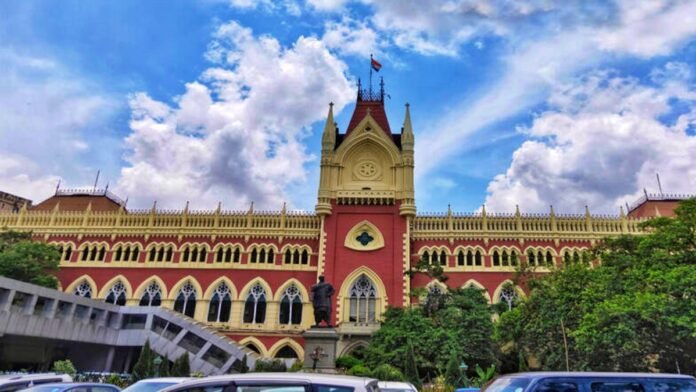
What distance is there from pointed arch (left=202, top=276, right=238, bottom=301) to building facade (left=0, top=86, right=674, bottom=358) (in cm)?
7

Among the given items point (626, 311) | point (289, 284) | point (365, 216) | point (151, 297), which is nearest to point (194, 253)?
point (151, 297)

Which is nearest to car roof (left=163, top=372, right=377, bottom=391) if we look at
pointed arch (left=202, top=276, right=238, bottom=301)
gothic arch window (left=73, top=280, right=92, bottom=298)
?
pointed arch (left=202, top=276, right=238, bottom=301)

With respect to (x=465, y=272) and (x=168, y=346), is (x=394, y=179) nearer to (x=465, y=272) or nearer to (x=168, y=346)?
(x=465, y=272)

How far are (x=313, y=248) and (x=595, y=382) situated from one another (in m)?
28.6

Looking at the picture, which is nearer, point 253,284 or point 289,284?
point 289,284

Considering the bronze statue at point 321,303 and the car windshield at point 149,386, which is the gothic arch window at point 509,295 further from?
the car windshield at point 149,386

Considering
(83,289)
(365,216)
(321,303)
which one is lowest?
(321,303)

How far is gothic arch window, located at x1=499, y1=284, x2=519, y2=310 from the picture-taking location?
3256 centimetres

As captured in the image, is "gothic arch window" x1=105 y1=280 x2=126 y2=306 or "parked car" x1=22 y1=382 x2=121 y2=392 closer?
"parked car" x1=22 y1=382 x2=121 y2=392

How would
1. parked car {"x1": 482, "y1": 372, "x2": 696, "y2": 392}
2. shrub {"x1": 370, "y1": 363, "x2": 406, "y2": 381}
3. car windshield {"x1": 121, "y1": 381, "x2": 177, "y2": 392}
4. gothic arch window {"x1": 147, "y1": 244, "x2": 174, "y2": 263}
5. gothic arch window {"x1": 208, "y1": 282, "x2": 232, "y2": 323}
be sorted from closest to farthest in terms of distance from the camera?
parked car {"x1": 482, "y1": 372, "x2": 696, "y2": 392} → car windshield {"x1": 121, "y1": 381, "x2": 177, "y2": 392} → shrub {"x1": 370, "y1": 363, "x2": 406, "y2": 381} → gothic arch window {"x1": 208, "y1": 282, "x2": 232, "y2": 323} → gothic arch window {"x1": 147, "y1": 244, "x2": 174, "y2": 263}

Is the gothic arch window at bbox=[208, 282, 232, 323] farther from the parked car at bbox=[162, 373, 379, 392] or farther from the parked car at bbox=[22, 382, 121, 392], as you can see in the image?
the parked car at bbox=[162, 373, 379, 392]

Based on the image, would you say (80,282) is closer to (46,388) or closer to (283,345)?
(283,345)

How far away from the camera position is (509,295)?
108ft

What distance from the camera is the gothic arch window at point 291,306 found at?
108 ft
